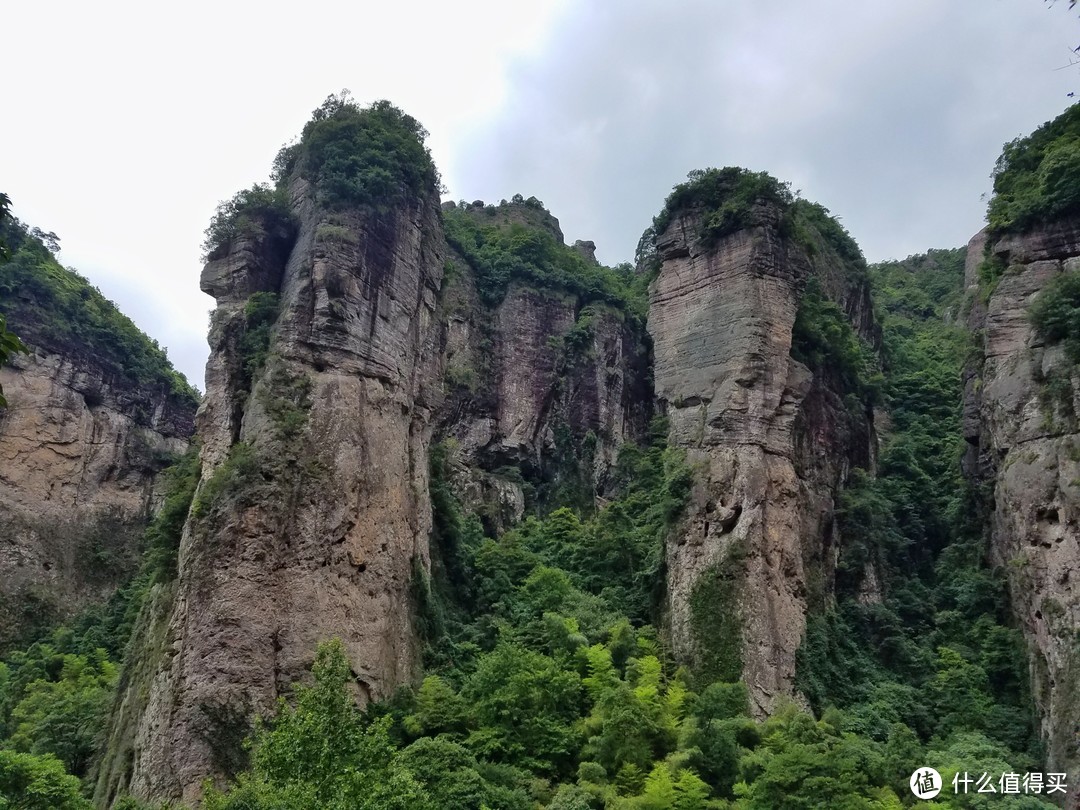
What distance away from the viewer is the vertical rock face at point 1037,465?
62.0ft

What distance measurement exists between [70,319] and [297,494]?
977 inches

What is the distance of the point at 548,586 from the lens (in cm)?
2506

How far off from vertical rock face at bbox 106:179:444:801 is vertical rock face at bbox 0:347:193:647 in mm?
16186

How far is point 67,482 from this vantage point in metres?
37.1

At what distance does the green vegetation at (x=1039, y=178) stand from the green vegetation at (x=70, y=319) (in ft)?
122

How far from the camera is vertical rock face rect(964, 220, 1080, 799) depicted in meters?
18.9

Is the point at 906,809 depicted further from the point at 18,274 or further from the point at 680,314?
the point at 18,274

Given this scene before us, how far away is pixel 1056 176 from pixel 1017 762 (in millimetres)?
16949

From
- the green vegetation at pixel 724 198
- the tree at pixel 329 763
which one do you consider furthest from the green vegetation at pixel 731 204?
the tree at pixel 329 763

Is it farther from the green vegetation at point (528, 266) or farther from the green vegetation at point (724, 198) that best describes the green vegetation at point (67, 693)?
the green vegetation at point (528, 266)

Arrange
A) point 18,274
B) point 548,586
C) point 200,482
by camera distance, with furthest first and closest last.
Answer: point 18,274, point 548,586, point 200,482

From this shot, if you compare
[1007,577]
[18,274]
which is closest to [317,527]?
[1007,577]

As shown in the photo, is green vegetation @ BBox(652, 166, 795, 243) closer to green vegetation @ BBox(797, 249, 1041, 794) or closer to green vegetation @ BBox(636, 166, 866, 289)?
green vegetation @ BBox(636, 166, 866, 289)

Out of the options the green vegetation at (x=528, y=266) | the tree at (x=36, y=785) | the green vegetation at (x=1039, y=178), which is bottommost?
the tree at (x=36, y=785)
